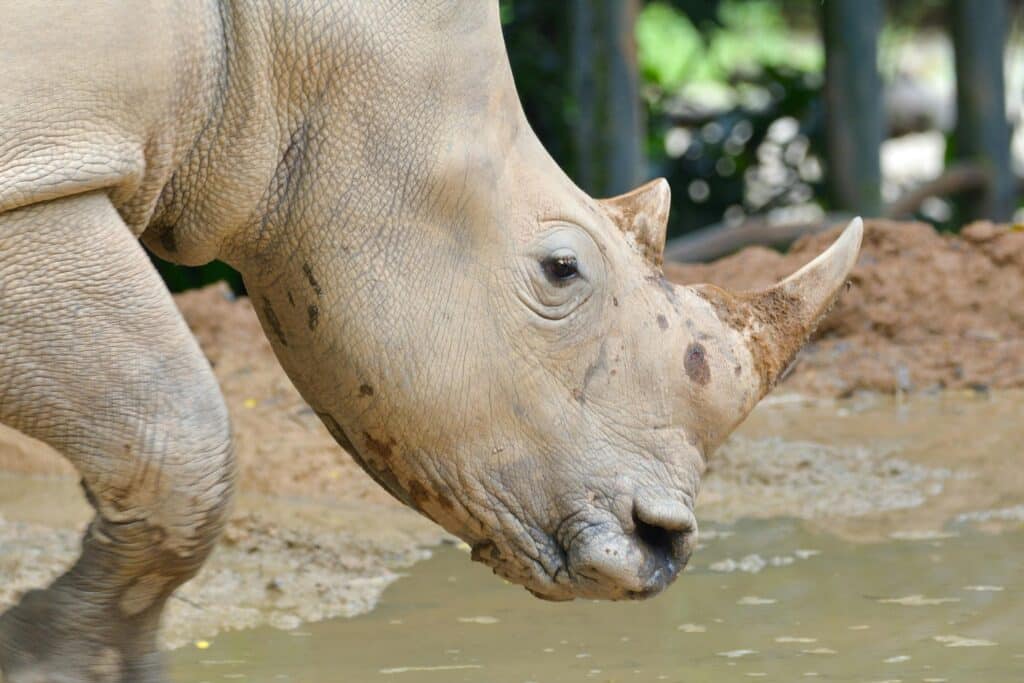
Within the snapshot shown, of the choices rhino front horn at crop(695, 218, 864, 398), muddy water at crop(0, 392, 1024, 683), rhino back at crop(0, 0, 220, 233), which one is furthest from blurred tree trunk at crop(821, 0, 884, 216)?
rhino back at crop(0, 0, 220, 233)

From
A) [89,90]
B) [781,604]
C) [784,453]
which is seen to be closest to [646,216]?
[89,90]

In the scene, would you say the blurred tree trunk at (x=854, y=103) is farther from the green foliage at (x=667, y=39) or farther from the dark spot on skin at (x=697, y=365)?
the green foliage at (x=667, y=39)

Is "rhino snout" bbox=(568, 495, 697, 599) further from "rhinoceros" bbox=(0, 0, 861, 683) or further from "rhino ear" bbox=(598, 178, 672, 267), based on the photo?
"rhino ear" bbox=(598, 178, 672, 267)

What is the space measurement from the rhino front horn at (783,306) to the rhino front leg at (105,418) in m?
1.09

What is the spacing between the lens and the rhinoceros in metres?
3.10

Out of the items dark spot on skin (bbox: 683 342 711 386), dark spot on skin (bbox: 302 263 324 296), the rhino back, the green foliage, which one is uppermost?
the rhino back

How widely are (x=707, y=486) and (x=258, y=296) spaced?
2659 millimetres

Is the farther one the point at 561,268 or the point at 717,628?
the point at 717,628

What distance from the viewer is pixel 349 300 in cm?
344

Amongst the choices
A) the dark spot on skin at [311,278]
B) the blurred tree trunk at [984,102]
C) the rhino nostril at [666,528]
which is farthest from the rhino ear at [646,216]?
the blurred tree trunk at [984,102]

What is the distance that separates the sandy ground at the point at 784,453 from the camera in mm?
4891

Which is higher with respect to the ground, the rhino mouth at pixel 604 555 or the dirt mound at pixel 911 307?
the rhino mouth at pixel 604 555

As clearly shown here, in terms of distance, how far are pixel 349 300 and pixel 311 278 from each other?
3.4 inches

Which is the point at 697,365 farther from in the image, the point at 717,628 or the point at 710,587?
the point at 710,587
